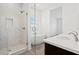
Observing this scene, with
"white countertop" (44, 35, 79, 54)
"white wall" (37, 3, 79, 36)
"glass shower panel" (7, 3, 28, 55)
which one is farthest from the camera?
"glass shower panel" (7, 3, 28, 55)

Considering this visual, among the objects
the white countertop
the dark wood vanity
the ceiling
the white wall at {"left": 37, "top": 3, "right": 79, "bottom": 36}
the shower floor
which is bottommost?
the shower floor

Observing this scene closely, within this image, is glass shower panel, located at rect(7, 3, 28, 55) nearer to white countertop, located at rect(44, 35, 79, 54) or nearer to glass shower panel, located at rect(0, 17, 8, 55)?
glass shower panel, located at rect(0, 17, 8, 55)

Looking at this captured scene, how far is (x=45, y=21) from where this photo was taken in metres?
1.35

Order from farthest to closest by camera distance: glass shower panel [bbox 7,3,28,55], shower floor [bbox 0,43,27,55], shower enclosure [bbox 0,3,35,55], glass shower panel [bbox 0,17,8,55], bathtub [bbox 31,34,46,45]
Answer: glass shower panel [bbox 7,3,28,55]
shower enclosure [bbox 0,3,35,55]
glass shower panel [bbox 0,17,8,55]
shower floor [bbox 0,43,27,55]
bathtub [bbox 31,34,46,45]

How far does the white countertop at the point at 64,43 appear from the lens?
104cm

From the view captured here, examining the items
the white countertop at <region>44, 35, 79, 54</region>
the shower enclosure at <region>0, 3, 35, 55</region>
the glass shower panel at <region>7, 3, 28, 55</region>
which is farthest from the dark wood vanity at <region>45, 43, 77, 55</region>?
the glass shower panel at <region>7, 3, 28, 55</region>

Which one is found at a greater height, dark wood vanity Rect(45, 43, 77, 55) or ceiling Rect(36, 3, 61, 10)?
ceiling Rect(36, 3, 61, 10)

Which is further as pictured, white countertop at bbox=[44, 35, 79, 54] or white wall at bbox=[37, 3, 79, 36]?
white wall at bbox=[37, 3, 79, 36]

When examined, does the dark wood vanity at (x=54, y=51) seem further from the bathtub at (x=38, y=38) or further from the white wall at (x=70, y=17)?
the white wall at (x=70, y=17)

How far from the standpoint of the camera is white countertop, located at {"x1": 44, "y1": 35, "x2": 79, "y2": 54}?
3.42 feet

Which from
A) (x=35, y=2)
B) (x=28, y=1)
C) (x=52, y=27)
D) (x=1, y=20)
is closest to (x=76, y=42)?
(x=52, y=27)

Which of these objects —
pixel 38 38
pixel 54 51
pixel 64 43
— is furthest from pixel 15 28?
pixel 64 43

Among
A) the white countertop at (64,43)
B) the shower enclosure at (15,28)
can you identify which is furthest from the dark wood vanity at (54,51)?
the shower enclosure at (15,28)
